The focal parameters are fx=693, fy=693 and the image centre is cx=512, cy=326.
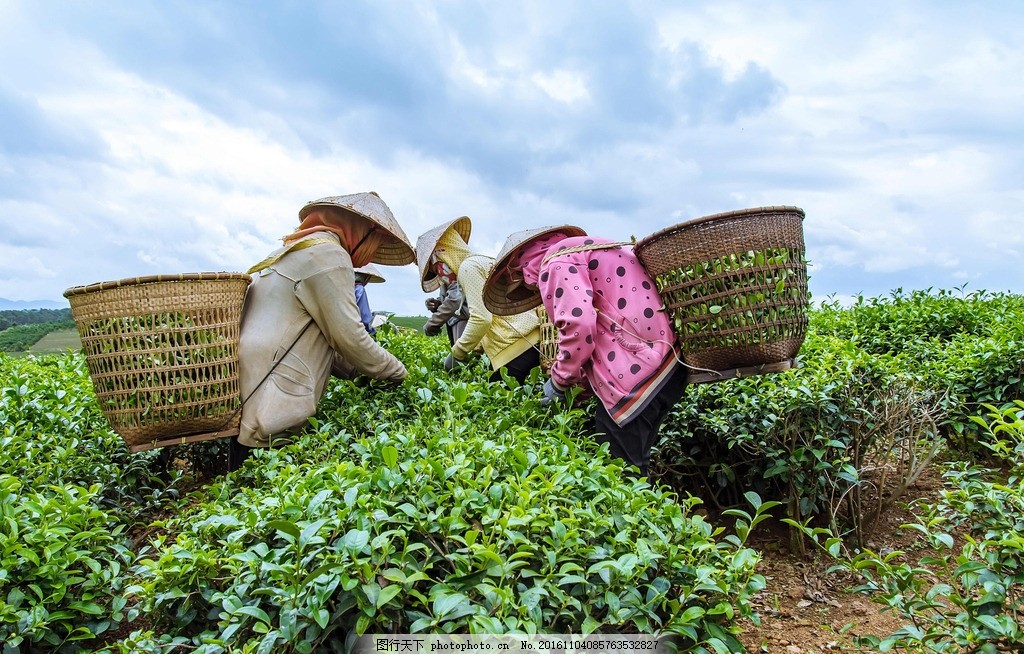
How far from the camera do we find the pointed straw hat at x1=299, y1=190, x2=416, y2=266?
3.29 metres

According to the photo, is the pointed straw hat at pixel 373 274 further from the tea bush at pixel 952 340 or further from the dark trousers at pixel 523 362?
the tea bush at pixel 952 340

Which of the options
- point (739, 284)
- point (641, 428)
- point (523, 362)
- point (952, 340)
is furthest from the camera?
point (952, 340)

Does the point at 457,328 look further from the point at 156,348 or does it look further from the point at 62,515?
the point at 62,515

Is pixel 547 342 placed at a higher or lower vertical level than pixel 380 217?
lower

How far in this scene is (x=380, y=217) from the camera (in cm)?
340

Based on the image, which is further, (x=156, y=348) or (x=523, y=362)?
(x=523, y=362)

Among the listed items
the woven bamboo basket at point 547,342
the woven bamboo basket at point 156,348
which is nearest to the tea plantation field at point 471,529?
the woven bamboo basket at point 156,348

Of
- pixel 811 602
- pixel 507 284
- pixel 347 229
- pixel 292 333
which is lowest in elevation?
pixel 811 602

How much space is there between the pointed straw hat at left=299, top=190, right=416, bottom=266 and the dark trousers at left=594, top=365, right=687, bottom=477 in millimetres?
1368

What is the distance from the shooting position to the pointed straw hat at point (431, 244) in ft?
15.1

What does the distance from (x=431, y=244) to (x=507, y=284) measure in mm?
1289

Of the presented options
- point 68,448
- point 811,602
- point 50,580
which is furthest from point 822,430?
point 68,448

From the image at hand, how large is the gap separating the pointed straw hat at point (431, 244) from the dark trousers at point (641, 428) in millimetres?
2052

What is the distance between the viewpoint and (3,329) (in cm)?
725
